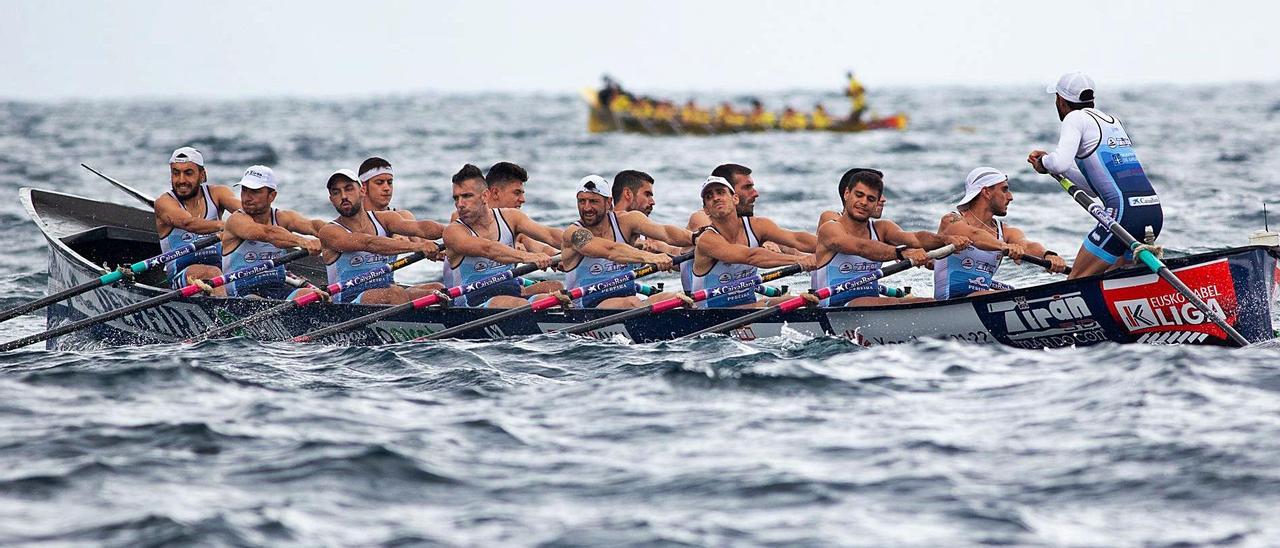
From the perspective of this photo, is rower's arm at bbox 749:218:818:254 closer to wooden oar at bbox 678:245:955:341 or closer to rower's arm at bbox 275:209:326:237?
wooden oar at bbox 678:245:955:341

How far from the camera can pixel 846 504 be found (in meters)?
6.88

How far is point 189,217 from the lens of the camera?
518 inches

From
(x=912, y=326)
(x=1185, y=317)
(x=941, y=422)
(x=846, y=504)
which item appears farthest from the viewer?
(x=912, y=326)

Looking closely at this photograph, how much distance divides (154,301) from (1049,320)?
7.51 meters

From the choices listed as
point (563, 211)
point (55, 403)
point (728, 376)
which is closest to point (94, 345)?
point (55, 403)

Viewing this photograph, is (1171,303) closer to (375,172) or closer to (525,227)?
(525,227)

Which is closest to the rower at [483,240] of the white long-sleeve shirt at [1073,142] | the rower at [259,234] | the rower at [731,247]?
the rower at [259,234]

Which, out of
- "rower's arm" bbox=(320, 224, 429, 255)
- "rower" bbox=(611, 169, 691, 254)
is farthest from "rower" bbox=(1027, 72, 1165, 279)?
"rower's arm" bbox=(320, 224, 429, 255)

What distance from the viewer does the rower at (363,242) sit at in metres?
12.6

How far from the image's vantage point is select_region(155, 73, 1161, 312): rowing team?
10836 mm

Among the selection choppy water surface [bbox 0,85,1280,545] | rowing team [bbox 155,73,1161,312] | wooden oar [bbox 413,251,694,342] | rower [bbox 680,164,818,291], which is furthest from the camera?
rower [bbox 680,164,818,291]

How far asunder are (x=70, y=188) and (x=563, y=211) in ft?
38.7

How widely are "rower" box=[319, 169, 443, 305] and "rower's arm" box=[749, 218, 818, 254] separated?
294cm

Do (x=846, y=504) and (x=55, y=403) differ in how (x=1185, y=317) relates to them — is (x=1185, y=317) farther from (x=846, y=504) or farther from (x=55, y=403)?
(x=55, y=403)
